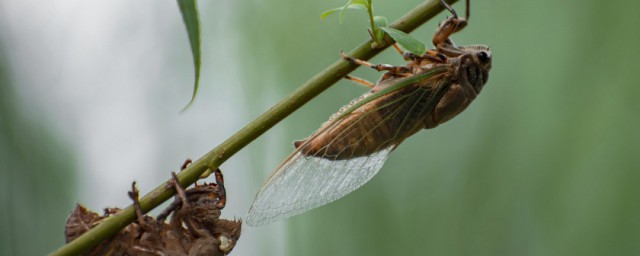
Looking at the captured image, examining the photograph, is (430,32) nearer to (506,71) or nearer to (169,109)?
(506,71)

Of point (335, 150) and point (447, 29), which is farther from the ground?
point (447, 29)

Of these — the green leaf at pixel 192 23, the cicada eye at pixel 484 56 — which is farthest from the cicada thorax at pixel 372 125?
the green leaf at pixel 192 23

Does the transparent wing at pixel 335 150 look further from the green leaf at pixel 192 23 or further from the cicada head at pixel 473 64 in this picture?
the green leaf at pixel 192 23

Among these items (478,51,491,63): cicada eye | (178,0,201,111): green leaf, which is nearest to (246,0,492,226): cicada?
(478,51,491,63): cicada eye

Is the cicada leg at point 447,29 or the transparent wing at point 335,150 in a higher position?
the cicada leg at point 447,29

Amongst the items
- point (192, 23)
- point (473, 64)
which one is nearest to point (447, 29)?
point (473, 64)

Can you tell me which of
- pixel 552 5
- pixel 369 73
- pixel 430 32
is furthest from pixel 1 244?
pixel 552 5

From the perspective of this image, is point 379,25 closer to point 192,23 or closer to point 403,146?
point 192,23
